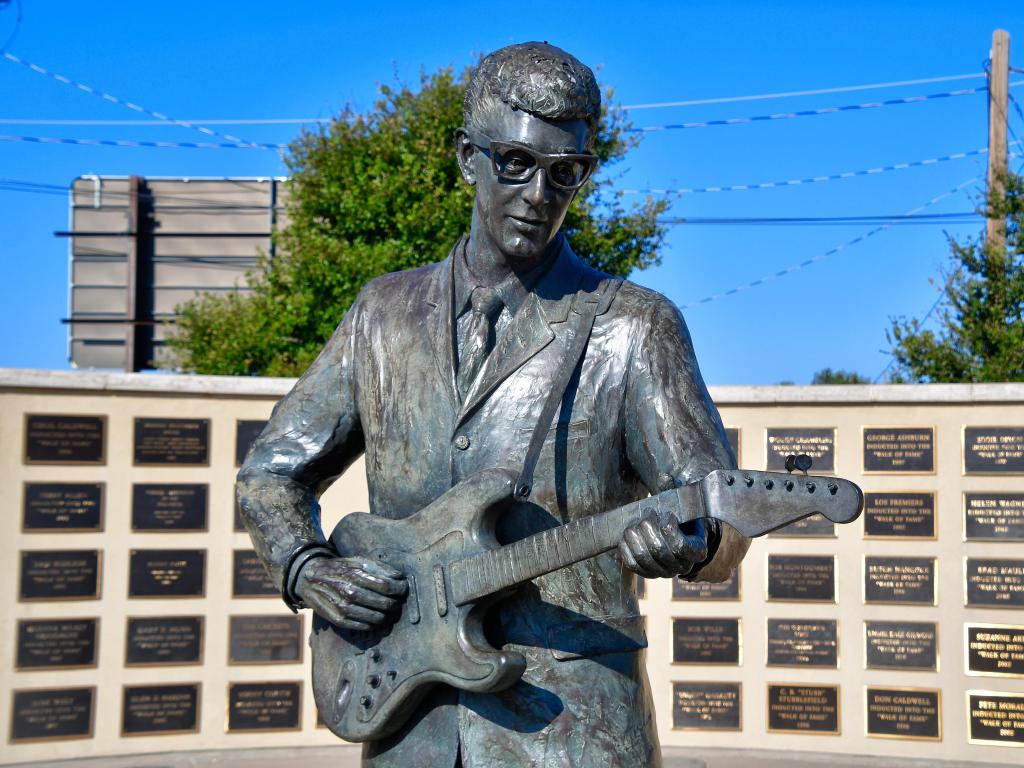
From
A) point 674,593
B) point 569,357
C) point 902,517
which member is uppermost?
point 569,357

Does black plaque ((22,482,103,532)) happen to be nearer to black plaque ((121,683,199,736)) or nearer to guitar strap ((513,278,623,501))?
black plaque ((121,683,199,736))

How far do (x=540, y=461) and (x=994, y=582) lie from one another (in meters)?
5.72

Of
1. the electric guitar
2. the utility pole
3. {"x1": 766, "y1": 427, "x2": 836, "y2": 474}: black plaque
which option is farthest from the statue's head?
the utility pole

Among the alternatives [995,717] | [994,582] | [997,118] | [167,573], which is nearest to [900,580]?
[994,582]

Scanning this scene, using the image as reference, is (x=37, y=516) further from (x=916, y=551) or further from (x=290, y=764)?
(x=916, y=551)

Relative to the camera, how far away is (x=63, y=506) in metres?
7.14

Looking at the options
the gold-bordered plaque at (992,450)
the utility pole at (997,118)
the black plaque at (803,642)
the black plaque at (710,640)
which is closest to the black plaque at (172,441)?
the black plaque at (710,640)

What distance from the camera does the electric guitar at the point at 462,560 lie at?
2119 millimetres

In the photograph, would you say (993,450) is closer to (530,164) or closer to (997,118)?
(530,164)

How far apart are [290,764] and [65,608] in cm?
167

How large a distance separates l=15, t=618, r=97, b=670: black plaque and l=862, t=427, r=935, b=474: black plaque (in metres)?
4.96

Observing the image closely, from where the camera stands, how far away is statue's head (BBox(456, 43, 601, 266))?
2379mm

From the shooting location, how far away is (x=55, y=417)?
714cm

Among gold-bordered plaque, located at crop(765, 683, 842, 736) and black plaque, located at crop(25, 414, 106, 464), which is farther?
gold-bordered plaque, located at crop(765, 683, 842, 736)
